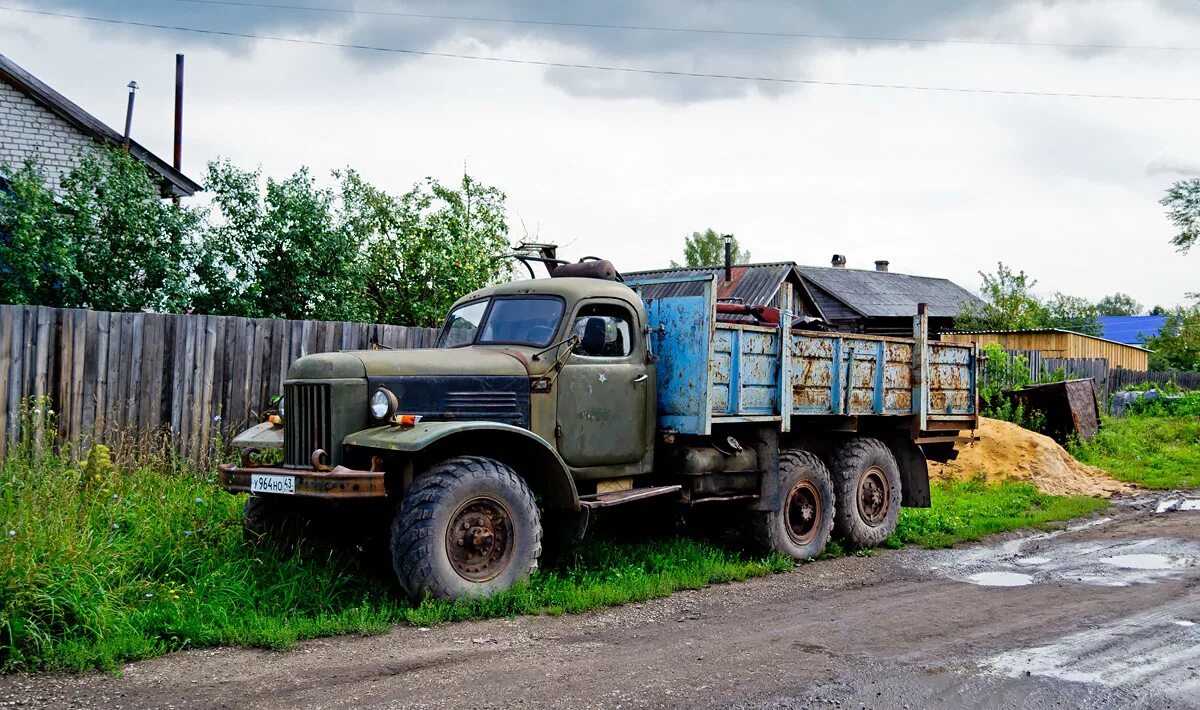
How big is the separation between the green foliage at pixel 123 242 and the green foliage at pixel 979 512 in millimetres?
9684

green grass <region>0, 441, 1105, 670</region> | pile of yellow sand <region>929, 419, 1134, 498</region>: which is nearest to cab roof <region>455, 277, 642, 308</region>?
green grass <region>0, 441, 1105, 670</region>

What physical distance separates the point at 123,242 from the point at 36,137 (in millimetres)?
7038

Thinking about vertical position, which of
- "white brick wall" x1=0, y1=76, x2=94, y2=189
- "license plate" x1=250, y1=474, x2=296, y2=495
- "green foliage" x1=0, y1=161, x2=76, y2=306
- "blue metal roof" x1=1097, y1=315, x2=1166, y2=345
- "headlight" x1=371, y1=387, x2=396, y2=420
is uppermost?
"blue metal roof" x1=1097, y1=315, x2=1166, y2=345

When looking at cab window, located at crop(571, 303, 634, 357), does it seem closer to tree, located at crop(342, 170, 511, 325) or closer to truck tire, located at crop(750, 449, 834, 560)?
truck tire, located at crop(750, 449, 834, 560)

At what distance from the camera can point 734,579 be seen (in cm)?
839

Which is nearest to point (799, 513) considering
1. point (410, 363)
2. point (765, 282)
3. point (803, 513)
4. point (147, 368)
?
point (803, 513)

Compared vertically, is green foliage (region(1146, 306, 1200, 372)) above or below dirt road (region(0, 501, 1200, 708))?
above

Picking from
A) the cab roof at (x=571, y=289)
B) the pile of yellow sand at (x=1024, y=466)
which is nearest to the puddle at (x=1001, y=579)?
the cab roof at (x=571, y=289)

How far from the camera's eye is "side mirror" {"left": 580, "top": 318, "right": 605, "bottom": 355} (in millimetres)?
8102

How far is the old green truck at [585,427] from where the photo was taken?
6867 mm

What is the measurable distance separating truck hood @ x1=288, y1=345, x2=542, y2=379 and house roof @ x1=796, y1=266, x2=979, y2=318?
96.7 ft

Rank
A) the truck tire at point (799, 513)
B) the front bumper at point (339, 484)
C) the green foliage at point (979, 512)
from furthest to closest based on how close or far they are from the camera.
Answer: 1. the green foliage at point (979, 512)
2. the truck tire at point (799, 513)
3. the front bumper at point (339, 484)

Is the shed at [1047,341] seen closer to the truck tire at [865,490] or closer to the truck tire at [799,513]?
the truck tire at [865,490]

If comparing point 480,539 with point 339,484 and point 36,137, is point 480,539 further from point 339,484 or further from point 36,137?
point 36,137
